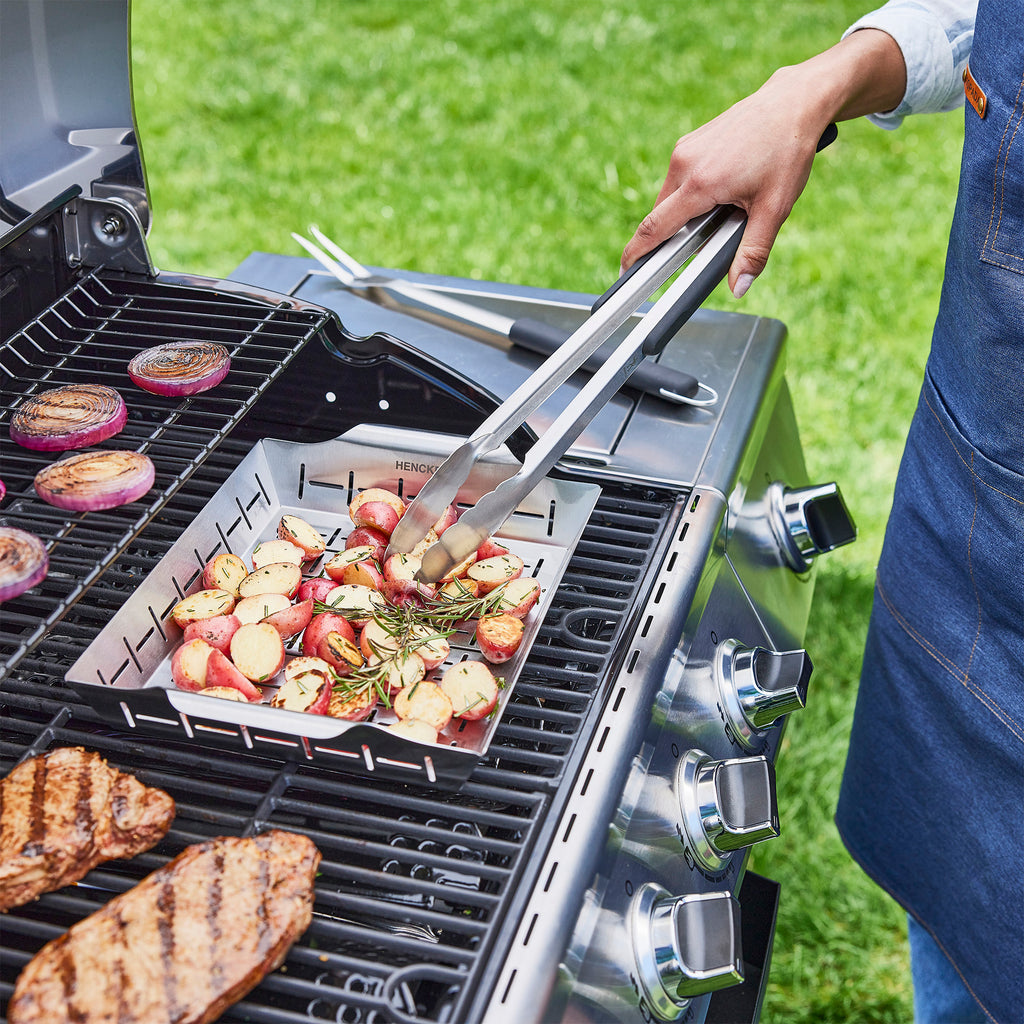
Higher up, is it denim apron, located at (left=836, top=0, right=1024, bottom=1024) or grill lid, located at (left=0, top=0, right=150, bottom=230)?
grill lid, located at (left=0, top=0, right=150, bottom=230)

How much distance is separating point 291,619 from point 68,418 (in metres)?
0.36

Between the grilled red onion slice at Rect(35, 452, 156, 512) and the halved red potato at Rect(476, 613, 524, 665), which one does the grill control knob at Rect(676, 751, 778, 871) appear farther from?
the grilled red onion slice at Rect(35, 452, 156, 512)

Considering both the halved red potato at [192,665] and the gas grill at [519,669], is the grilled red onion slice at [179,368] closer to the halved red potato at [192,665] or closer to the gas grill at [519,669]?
the gas grill at [519,669]

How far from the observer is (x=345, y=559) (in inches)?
53.4

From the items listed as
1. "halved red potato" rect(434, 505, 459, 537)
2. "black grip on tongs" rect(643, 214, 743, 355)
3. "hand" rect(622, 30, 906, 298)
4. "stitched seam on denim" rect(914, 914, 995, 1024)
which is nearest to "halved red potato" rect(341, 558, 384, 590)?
"halved red potato" rect(434, 505, 459, 537)

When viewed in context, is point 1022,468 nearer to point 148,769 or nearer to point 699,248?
point 699,248

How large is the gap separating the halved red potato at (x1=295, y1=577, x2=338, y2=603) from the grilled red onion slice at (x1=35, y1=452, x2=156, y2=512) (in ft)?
0.80

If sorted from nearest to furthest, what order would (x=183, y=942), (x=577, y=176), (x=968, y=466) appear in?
1. (x=183, y=942)
2. (x=968, y=466)
3. (x=577, y=176)

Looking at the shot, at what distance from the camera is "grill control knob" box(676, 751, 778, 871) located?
116cm

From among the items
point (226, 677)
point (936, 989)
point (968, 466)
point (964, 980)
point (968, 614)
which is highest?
point (968, 466)

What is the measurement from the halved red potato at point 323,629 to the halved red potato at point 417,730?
0.59 ft

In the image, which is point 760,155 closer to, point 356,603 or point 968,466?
point 968,466

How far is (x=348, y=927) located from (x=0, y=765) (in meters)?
0.44

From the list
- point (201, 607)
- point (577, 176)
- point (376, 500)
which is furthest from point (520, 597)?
point (577, 176)
